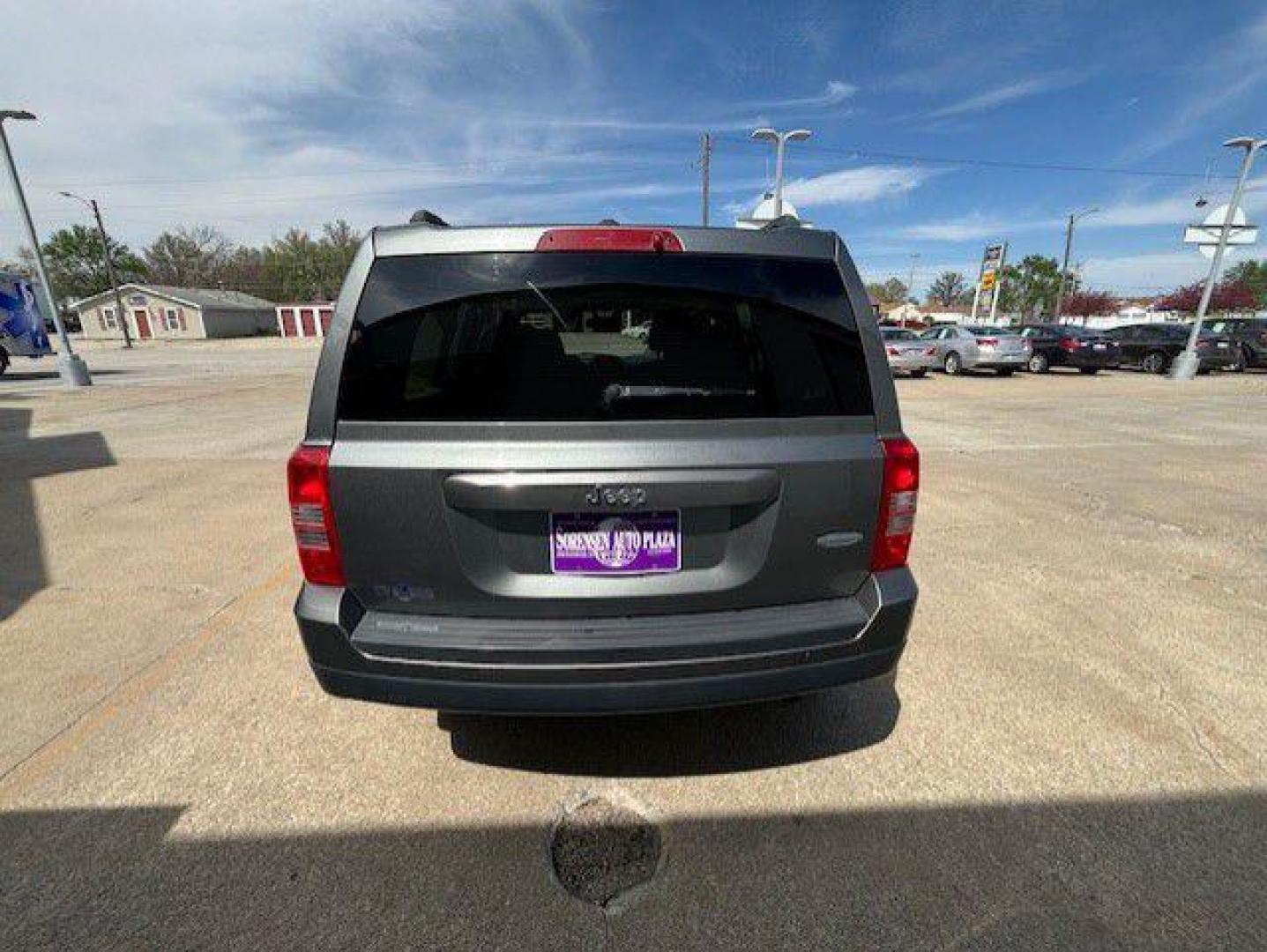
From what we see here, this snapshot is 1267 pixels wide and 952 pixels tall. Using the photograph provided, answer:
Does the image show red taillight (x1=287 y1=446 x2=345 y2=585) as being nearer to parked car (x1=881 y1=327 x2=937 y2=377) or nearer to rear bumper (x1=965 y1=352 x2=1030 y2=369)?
parked car (x1=881 y1=327 x2=937 y2=377)

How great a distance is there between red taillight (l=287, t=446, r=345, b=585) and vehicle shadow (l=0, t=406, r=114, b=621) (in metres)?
3.13

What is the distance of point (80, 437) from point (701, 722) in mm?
10573

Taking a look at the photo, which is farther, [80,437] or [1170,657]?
[80,437]

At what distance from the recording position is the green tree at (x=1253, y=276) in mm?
74200

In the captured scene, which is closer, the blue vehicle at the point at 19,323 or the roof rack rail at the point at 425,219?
the roof rack rail at the point at 425,219

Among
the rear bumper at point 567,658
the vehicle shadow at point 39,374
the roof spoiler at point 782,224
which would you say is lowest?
the vehicle shadow at point 39,374

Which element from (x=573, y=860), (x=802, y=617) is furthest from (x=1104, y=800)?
(x=573, y=860)

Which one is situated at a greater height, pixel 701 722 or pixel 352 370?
pixel 352 370

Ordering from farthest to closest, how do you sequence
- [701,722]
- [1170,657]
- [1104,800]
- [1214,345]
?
1. [1214,345]
2. [1170,657]
3. [701,722]
4. [1104,800]

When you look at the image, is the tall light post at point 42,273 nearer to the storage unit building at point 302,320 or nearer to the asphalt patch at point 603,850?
the asphalt patch at point 603,850

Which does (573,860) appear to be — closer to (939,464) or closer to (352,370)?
(352,370)

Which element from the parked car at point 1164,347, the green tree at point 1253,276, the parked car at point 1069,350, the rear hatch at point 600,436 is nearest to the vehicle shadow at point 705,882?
the rear hatch at point 600,436

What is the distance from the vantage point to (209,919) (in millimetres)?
1812

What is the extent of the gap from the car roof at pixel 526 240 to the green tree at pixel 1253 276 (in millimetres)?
101446
